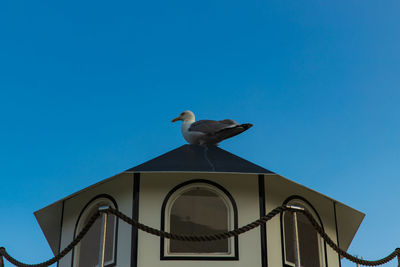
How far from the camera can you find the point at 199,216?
40.4 ft

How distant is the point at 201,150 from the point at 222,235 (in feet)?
11.1

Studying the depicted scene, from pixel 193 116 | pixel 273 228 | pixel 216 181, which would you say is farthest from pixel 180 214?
pixel 193 116

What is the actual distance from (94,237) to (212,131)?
138 inches

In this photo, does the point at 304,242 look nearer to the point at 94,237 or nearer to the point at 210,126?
the point at 210,126

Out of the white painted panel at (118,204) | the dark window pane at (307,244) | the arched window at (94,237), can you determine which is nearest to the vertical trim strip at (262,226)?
the dark window pane at (307,244)

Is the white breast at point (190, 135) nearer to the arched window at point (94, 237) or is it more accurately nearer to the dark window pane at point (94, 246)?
Answer: the arched window at point (94, 237)

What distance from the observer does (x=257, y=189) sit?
12.5 m

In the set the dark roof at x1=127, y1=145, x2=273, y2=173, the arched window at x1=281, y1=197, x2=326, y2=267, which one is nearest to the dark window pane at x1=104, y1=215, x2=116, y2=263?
the dark roof at x1=127, y1=145, x2=273, y2=173

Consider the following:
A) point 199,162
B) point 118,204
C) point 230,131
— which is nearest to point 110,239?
point 118,204

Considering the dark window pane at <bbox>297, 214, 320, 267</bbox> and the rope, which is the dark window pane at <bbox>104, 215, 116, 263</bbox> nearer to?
the rope

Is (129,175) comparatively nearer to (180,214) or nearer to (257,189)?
(180,214)

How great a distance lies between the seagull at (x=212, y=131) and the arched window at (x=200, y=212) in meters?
1.78

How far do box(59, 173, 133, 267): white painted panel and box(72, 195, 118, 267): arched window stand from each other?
0.15m

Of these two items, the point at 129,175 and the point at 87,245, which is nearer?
the point at 129,175
